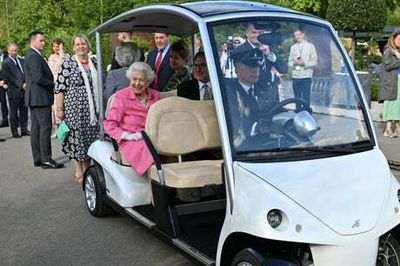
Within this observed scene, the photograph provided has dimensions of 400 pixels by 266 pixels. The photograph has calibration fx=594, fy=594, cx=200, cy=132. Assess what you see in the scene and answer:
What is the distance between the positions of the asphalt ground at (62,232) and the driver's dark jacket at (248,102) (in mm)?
1459

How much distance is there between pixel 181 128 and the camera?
4934 mm

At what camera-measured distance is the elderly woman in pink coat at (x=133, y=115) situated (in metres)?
5.21

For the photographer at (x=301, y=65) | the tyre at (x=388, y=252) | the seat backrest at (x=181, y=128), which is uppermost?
the photographer at (x=301, y=65)

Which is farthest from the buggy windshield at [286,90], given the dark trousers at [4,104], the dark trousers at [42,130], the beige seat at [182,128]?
the dark trousers at [4,104]

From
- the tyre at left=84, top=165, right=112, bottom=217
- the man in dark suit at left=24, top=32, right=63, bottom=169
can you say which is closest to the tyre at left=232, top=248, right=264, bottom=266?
the tyre at left=84, top=165, right=112, bottom=217

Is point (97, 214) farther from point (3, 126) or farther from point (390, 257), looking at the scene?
point (3, 126)

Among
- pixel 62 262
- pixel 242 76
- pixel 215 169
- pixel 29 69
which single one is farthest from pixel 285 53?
pixel 29 69

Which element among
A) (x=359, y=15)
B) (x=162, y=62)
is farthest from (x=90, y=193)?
(x=359, y=15)

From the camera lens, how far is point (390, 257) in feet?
11.8

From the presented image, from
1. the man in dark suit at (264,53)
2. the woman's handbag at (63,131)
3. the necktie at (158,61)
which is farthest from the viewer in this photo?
the necktie at (158,61)

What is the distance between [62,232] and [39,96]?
3129mm

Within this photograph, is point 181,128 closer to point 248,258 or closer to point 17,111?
point 248,258

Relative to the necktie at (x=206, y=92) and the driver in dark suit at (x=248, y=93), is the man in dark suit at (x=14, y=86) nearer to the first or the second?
the necktie at (x=206, y=92)

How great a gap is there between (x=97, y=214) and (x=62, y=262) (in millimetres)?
1238
